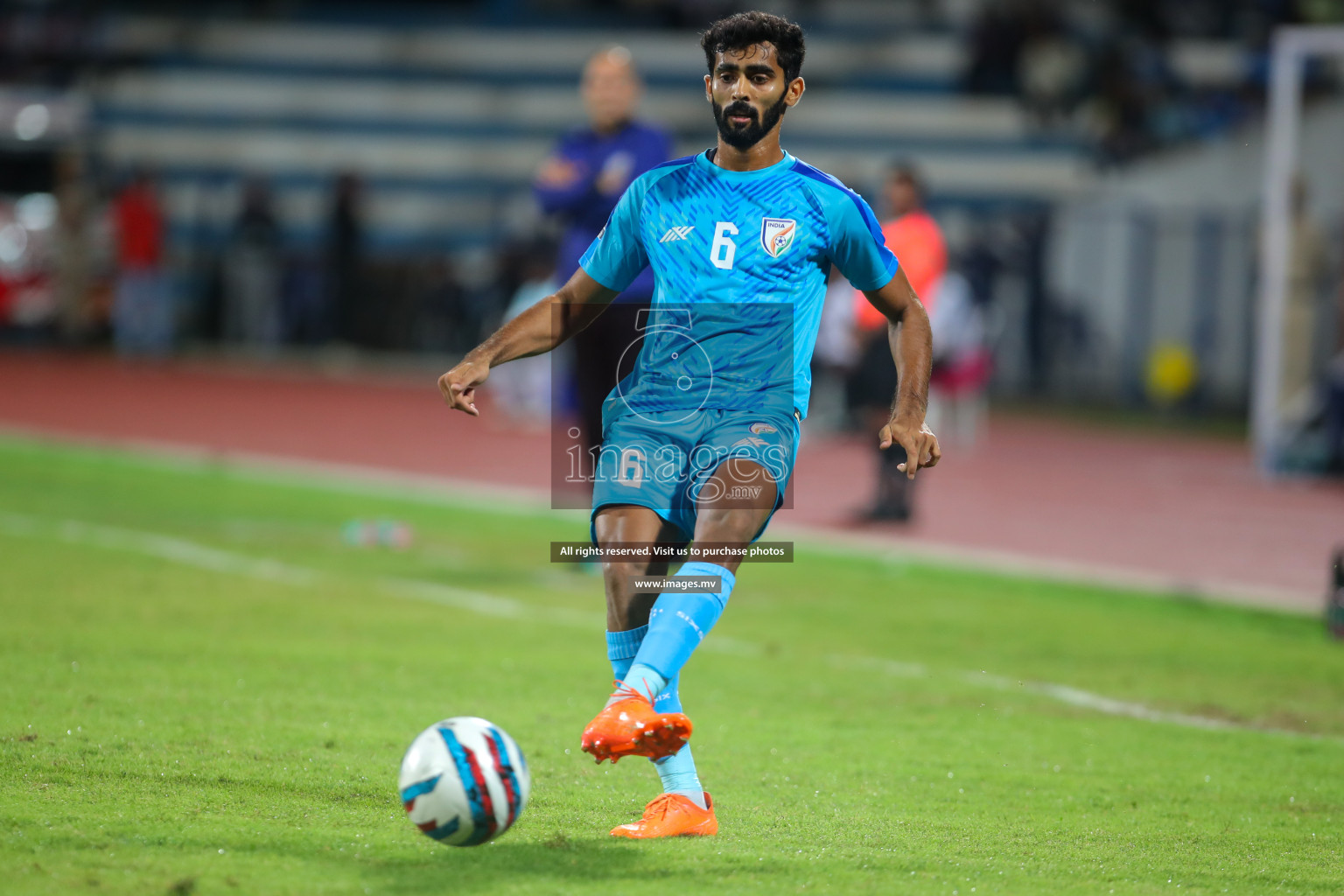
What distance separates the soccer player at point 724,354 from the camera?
16.1 ft

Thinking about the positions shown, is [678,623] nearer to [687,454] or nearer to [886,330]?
[687,454]

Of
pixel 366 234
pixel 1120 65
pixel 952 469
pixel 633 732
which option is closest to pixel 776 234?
pixel 633 732

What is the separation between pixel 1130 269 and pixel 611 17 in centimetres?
1248

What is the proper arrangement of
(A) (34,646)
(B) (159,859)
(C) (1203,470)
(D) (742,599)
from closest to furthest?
(B) (159,859) → (A) (34,646) → (D) (742,599) → (C) (1203,470)

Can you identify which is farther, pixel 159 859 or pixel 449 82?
pixel 449 82

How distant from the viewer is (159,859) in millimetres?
Answer: 4445

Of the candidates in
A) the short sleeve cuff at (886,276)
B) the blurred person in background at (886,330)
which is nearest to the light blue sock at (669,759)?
the short sleeve cuff at (886,276)

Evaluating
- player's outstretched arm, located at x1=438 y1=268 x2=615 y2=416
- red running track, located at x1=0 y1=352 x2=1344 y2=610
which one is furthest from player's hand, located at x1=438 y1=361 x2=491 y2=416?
red running track, located at x1=0 y1=352 x2=1344 y2=610

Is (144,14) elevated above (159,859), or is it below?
above

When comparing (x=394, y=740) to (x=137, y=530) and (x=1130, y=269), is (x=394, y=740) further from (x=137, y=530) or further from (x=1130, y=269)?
(x=1130, y=269)

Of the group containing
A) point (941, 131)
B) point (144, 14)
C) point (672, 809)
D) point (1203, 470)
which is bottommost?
point (1203, 470)

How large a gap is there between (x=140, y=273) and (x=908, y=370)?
20998mm

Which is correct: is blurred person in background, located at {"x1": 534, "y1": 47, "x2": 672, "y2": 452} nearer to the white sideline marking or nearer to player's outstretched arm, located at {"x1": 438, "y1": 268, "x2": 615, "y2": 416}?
the white sideline marking

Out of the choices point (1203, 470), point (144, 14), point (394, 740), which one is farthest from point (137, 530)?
point (144, 14)
